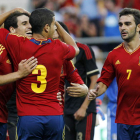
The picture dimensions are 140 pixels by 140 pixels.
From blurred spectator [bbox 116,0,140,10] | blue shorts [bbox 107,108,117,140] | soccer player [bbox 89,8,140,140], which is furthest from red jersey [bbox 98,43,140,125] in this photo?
blurred spectator [bbox 116,0,140,10]

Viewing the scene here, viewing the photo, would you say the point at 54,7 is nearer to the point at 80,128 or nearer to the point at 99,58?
the point at 99,58

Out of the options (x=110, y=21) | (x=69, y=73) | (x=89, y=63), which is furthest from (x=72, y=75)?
(x=110, y=21)

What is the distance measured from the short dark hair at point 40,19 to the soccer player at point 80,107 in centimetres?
193

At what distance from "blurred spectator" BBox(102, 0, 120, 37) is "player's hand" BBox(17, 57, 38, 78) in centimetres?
859

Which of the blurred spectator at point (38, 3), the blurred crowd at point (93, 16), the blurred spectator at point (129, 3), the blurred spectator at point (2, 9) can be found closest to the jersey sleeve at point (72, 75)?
the blurred crowd at point (93, 16)

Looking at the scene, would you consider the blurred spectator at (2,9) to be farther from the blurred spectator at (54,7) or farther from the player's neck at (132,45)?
the player's neck at (132,45)

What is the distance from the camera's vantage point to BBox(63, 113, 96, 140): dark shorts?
6.57 m

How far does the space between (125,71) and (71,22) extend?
792 centimetres

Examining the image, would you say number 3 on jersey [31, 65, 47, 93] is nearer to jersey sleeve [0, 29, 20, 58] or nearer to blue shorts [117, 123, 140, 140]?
jersey sleeve [0, 29, 20, 58]

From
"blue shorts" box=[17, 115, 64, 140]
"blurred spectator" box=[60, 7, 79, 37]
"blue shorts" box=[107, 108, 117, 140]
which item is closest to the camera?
"blue shorts" box=[17, 115, 64, 140]

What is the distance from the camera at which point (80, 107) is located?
21.4ft

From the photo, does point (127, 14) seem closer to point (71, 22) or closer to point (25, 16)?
point (25, 16)

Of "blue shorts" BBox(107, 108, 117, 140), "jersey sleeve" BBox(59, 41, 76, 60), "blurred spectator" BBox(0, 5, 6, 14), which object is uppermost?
"blurred spectator" BBox(0, 5, 6, 14)

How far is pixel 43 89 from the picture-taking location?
469 cm
